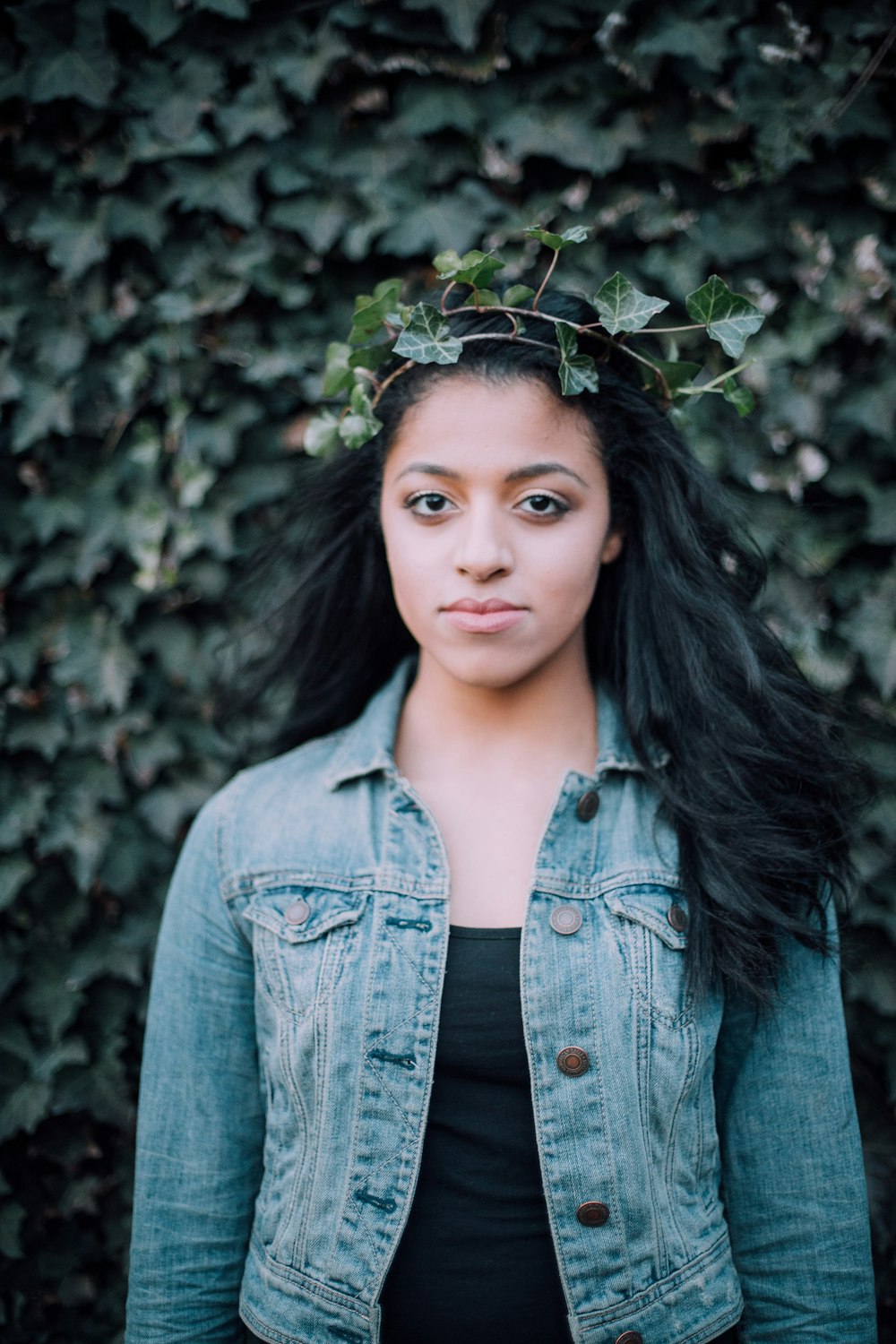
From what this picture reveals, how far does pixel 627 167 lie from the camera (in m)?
1.90

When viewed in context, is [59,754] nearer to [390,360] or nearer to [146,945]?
[146,945]

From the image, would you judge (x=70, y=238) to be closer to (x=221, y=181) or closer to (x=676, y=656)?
(x=221, y=181)

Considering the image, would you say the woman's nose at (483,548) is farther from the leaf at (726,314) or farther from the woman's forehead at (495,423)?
the leaf at (726,314)

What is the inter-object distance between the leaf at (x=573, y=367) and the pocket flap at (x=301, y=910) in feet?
2.55

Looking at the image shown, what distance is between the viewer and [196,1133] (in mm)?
1392

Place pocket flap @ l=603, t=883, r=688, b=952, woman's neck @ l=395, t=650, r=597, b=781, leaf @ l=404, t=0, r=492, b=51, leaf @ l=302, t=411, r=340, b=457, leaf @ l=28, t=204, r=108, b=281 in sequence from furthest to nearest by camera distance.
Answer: leaf @ l=28, t=204, r=108, b=281 < leaf @ l=404, t=0, r=492, b=51 < leaf @ l=302, t=411, r=340, b=457 < woman's neck @ l=395, t=650, r=597, b=781 < pocket flap @ l=603, t=883, r=688, b=952

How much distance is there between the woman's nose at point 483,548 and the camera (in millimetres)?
1271

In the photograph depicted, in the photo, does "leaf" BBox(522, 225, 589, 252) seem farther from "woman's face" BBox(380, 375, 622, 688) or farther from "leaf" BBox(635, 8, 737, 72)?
"leaf" BBox(635, 8, 737, 72)

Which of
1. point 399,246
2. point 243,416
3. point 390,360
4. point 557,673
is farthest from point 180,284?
point 557,673

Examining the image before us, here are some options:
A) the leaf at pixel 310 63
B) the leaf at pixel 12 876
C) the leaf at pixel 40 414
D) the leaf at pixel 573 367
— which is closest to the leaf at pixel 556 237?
the leaf at pixel 573 367

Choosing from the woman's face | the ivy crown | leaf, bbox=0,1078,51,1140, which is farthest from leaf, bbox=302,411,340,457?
leaf, bbox=0,1078,51,1140

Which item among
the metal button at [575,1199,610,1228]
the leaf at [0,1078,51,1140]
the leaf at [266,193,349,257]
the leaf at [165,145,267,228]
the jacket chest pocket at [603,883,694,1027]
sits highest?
the leaf at [165,145,267,228]

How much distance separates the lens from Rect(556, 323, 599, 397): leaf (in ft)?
4.36

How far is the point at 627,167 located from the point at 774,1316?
2.00 meters
